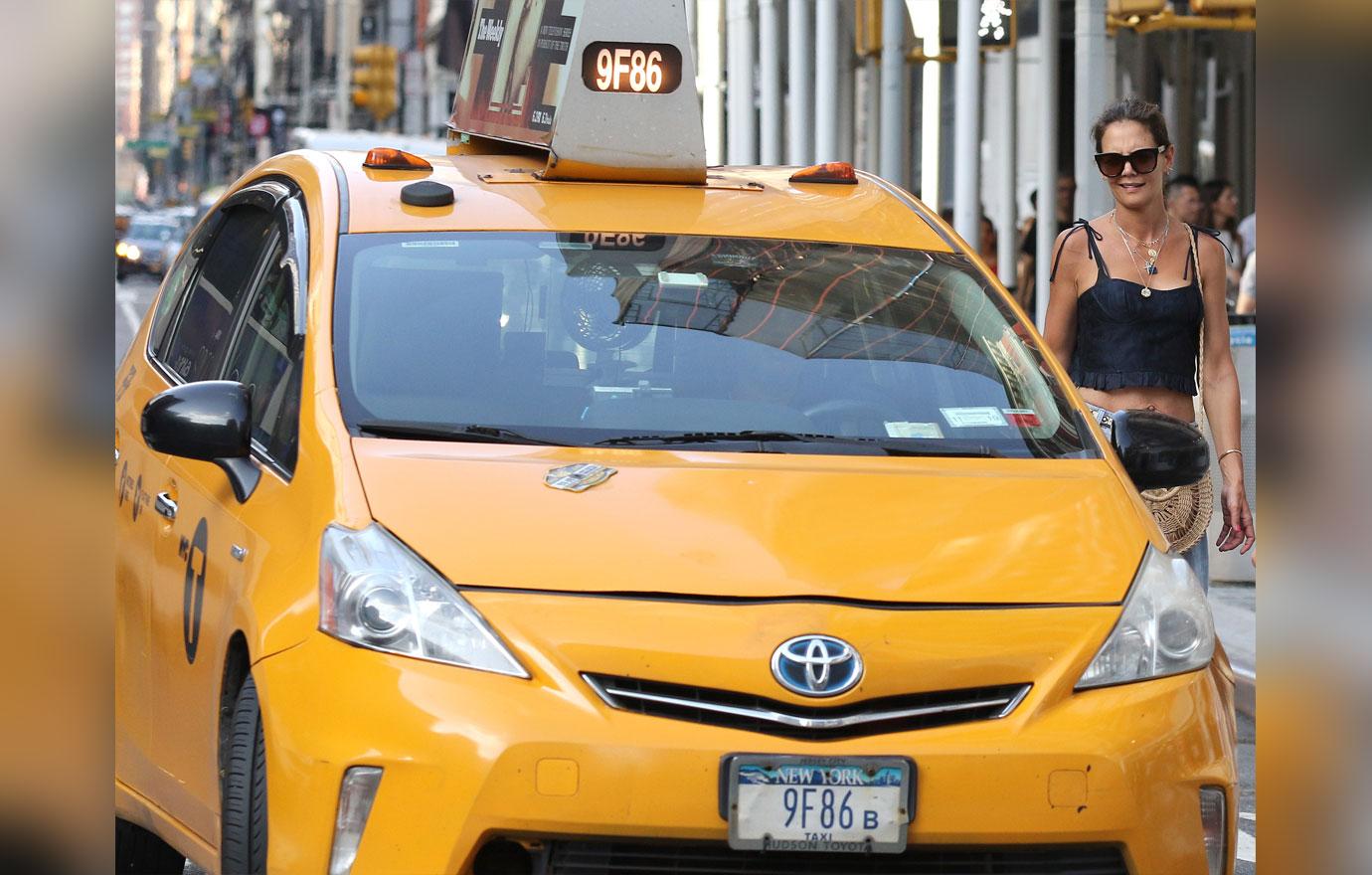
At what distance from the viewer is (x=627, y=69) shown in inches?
225

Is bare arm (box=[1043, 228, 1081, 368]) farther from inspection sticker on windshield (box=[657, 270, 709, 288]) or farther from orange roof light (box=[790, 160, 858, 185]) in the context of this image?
inspection sticker on windshield (box=[657, 270, 709, 288])

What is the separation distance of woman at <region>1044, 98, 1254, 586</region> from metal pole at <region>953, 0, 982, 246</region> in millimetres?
8193

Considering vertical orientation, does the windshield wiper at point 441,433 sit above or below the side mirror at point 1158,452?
above

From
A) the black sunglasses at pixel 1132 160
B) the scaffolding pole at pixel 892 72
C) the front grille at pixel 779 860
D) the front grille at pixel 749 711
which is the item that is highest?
the scaffolding pole at pixel 892 72

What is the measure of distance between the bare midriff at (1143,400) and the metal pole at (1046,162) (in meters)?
8.17

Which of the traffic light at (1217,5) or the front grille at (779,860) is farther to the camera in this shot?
the traffic light at (1217,5)

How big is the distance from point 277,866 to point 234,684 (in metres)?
0.48

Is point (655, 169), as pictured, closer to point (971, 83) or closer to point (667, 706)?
point (667, 706)

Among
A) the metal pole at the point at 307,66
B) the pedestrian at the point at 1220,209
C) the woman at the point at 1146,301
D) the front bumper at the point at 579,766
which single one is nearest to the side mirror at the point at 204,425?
the front bumper at the point at 579,766

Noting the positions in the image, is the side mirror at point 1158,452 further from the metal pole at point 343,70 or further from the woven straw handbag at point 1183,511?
the metal pole at point 343,70

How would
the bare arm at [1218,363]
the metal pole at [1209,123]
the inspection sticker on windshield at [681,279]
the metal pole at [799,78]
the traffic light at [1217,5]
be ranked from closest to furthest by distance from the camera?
1. the inspection sticker on windshield at [681,279]
2. the bare arm at [1218,363]
3. the traffic light at [1217,5]
4. the metal pole at [799,78]
5. the metal pole at [1209,123]

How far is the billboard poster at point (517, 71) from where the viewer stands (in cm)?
602

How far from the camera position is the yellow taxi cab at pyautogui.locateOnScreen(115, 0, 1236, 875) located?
372cm

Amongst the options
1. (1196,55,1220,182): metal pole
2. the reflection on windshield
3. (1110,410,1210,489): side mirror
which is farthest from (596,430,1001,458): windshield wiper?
the reflection on windshield
